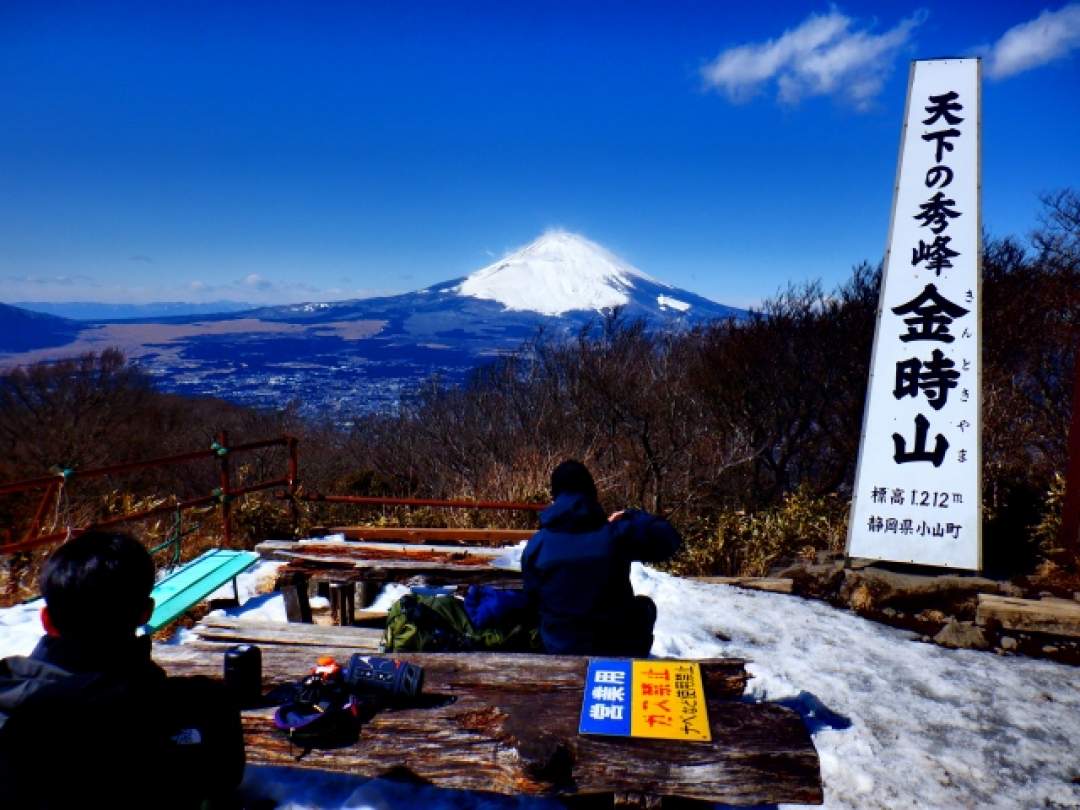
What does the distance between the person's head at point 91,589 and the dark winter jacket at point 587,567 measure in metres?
2.06

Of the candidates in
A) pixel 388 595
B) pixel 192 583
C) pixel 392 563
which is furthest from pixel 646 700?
pixel 388 595

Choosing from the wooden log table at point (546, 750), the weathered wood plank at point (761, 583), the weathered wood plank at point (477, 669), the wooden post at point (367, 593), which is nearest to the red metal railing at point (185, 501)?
the wooden post at point (367, 593)

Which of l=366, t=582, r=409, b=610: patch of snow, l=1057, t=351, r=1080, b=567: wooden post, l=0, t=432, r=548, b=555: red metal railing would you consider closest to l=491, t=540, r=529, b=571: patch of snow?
l=0, t=432, r=548, b=555: red metal railing

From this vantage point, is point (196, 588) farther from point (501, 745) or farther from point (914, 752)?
point (914, 752)

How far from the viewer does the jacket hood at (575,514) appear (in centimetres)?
344

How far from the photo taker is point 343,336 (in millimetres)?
143500

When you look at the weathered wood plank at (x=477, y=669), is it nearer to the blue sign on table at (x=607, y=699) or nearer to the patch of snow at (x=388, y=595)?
the blue sign on table at (x=607, y=699)

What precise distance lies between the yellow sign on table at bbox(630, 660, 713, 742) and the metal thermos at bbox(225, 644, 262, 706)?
141 cm

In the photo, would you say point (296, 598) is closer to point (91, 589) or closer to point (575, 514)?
point (575, 514)

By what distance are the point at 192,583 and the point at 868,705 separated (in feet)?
15.2

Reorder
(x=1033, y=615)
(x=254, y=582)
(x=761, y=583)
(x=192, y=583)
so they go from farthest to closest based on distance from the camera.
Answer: (x=761, y=583) → (x=254, y=582) → (x=1033, y=615) → (x=192, y=583)

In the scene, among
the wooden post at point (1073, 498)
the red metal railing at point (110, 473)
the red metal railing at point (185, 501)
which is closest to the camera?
the red metal railing at point (110, 473)

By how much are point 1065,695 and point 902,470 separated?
2.10 metres

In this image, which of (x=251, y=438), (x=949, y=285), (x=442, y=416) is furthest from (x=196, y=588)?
(x=251, y=438)
